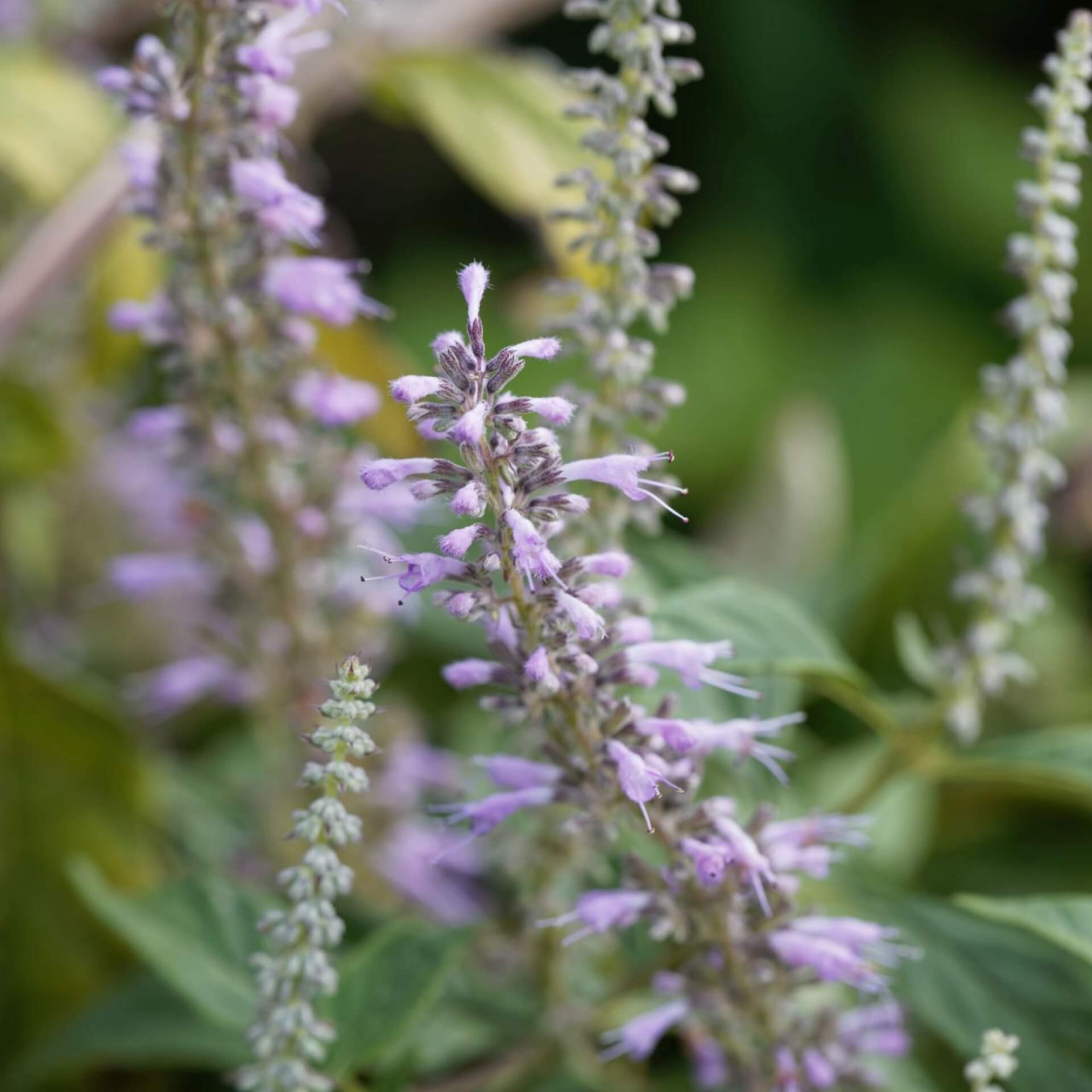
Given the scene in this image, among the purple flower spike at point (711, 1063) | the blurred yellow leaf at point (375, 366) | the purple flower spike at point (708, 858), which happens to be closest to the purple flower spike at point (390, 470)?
the purple flower spike at point (708, 858)

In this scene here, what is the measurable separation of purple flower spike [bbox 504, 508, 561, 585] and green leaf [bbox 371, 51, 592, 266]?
1.87 feet

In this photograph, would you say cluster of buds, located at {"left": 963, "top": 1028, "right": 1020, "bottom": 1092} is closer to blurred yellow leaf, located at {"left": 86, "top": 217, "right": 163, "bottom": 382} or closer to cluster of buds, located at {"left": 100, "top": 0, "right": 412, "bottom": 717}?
cluster of buds, located at {"left": 100, "top": 0, "right": 412, "bottom": 717}

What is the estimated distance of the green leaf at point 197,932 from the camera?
2.63 feet

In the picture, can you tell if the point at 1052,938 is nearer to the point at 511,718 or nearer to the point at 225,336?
the point at 511,718

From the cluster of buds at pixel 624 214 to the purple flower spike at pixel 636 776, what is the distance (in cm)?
19

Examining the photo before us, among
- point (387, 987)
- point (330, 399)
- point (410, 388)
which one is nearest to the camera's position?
point (410, 388)

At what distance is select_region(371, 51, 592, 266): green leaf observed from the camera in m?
1.10

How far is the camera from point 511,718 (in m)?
Answer: 0.67

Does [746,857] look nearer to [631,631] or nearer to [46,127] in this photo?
[631,631]

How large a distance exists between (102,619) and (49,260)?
475 mm

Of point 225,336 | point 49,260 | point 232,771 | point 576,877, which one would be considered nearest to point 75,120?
point 49,260

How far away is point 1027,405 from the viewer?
0.81 m

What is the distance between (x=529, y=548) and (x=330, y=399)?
352 millimetres

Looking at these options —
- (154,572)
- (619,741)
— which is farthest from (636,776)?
(154,572)
